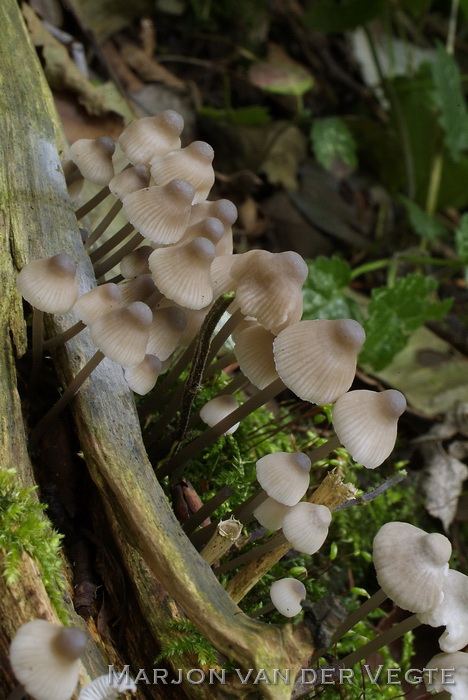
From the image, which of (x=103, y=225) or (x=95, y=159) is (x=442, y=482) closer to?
(x=103, y=225)

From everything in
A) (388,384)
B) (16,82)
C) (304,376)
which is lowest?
(388,384)

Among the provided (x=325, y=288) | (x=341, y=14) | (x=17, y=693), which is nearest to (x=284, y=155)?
(x=341, y=14)

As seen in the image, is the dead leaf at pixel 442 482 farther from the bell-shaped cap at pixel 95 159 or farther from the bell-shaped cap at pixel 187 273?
the bell-shaped cap at pixel 95 159

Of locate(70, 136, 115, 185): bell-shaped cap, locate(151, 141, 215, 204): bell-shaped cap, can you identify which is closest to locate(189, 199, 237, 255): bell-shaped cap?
locate(151, 141, 215, 204): bell-shaped cap

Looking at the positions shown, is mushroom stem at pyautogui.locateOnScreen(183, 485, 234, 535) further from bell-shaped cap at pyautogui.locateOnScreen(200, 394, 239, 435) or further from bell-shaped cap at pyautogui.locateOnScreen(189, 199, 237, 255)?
bell-shaped cap at pyautogui.locateOnScreen(189, 199, 237, 255)

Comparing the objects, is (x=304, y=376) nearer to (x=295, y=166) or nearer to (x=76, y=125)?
(x=76, y=125)

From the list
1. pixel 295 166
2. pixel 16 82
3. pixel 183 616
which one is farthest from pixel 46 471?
pixel 295 166

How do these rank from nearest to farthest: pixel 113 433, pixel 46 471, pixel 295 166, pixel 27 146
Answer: pixel 113 433
pixel 46 471
pixel 27 146
pixel 295 166

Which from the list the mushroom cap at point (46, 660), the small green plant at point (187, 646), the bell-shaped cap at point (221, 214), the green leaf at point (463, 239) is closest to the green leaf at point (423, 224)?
the green leaf at point (463, 239)
